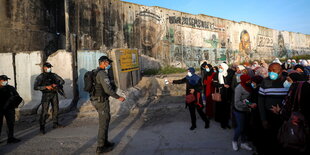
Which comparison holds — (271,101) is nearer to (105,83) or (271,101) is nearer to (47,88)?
(105,83)

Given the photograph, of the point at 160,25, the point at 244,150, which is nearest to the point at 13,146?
the point at 244,150

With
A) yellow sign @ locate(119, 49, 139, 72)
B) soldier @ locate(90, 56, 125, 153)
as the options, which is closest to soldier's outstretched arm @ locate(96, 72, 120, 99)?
soldier @ locate(90, 56, 125, 153)

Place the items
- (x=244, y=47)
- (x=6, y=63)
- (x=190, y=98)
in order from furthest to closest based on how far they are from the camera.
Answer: (x=244, y=47) < (x=6, y=63) < (x=190, y=98)

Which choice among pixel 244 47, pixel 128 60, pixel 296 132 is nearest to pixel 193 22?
pixel 244 47

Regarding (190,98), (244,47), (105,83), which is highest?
(244,47)

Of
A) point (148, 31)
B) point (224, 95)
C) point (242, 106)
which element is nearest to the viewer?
point (242, 106)

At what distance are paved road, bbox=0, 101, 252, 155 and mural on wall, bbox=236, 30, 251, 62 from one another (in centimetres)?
1638

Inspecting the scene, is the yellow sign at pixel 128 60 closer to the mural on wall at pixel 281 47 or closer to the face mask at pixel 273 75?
the face mask at pixel 273 75

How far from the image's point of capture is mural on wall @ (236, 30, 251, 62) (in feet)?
65.3

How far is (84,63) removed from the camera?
7.79 metres

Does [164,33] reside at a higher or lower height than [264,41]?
lower

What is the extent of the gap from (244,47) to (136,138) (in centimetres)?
1939

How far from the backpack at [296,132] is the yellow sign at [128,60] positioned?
20.6 feet

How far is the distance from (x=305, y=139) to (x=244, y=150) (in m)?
1.48
